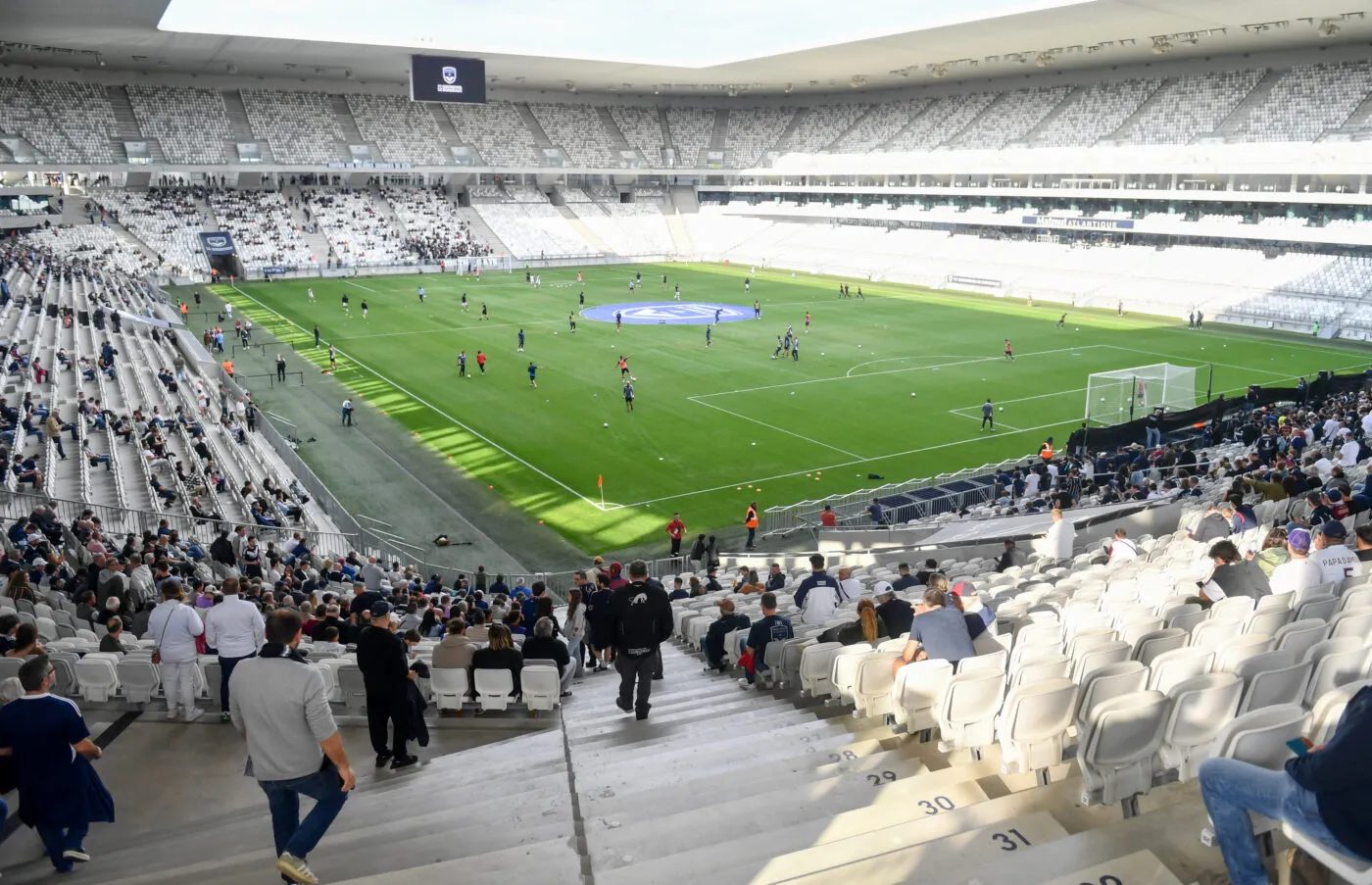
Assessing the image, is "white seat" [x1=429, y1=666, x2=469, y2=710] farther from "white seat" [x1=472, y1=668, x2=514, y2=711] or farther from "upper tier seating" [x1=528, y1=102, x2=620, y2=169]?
"upper tier seating" [x1=528, y1=102, x2=620, y2=169]

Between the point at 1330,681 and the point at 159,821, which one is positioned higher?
the point at 1330,681

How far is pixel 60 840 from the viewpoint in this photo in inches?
251

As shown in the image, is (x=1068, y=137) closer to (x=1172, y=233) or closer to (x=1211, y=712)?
(x=1172, y=233)

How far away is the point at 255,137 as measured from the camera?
3469 inches

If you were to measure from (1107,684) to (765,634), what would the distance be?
4.66m

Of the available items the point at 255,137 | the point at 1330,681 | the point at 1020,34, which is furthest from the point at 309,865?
the point at 255,137

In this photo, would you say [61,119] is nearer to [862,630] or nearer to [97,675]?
[97,675]

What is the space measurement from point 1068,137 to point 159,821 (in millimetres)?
82161

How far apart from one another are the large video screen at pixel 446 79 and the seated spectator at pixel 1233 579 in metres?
79.7

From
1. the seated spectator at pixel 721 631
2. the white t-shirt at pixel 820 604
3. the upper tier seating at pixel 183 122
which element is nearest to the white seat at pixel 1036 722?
the white t-shirt at pixel 820 604

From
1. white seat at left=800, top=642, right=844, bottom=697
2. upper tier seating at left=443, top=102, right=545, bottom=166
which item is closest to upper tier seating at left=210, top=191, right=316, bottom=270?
upper tier seating at left=443, top=102, right=545, bottom=166

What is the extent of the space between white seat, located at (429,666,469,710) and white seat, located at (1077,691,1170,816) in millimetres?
5912

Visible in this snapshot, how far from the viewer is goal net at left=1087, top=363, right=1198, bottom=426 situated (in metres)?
35.8

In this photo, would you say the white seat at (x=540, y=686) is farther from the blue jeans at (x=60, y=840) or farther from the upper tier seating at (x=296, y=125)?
the upper tier seating at (x=296, y=125)
